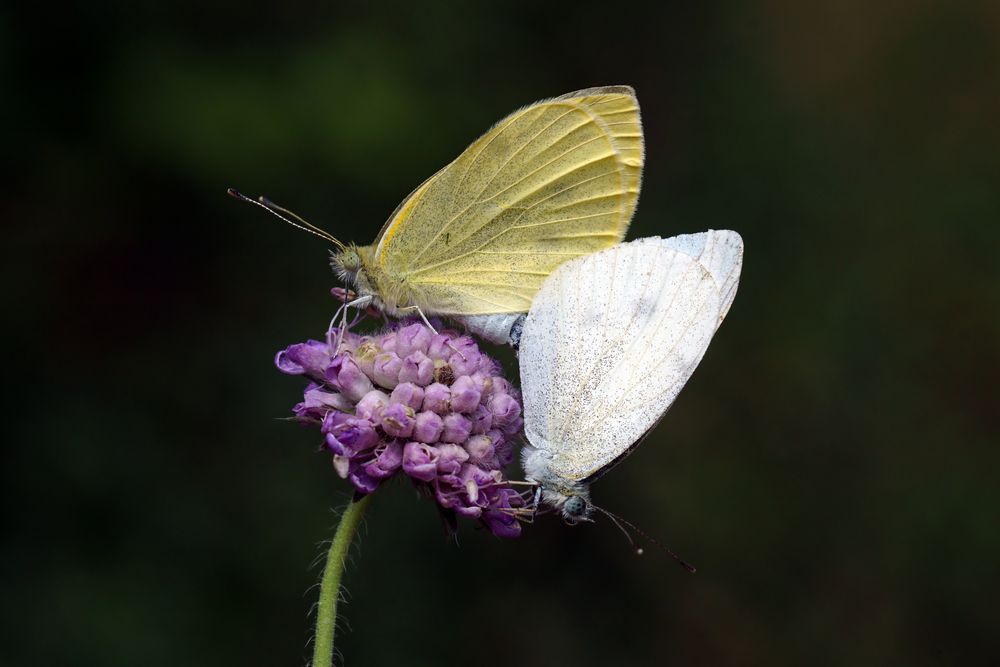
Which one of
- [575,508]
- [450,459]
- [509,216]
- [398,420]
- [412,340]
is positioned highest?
[509,216]

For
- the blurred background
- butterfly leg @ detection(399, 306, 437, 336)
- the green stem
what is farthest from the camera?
the blurred background

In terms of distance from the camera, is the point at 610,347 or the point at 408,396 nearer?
the point at 408,396

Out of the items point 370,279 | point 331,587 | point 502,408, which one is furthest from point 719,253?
point 331,587

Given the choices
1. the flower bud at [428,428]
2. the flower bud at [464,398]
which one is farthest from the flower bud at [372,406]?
the flower bud at [464,398]

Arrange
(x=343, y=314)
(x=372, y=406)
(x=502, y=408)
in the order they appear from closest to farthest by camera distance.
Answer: (x=372, y=406), (x=502, y=408), (x=343, y=314)

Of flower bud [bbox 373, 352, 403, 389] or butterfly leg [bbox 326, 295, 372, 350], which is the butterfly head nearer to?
flower bud [bbox 373, 352, 403, 389]

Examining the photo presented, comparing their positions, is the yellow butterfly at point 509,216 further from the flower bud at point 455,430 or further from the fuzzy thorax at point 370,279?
the flower bud at point 455,430

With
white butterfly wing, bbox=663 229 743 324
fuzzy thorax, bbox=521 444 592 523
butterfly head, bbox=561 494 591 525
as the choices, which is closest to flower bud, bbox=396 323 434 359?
fuzzy thorax, bbox=521 444 592 523

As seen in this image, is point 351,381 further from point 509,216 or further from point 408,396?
point 509,216
